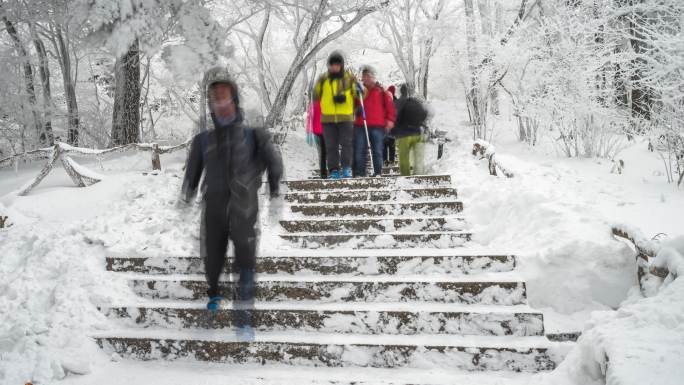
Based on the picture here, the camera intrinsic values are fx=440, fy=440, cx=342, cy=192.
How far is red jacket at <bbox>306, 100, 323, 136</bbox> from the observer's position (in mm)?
7035

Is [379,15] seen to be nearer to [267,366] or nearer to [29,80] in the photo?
[29,80]

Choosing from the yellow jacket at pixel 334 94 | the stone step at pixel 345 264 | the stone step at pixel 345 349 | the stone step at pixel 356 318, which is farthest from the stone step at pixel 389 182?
the stone step at pixel 345 349

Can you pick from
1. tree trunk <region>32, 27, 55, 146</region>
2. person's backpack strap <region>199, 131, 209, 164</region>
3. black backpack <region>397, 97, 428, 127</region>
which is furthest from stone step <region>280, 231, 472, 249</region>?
tree trunk <region>32, 27, 55, 146</region>

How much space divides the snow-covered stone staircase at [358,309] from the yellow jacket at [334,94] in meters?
2.23

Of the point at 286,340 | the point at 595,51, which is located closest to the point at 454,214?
the point at 286,340

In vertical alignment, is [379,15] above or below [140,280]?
above

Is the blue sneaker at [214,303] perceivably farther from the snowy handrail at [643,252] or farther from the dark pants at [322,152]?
the dark pants at [322,152]

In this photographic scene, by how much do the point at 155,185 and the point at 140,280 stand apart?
2260 millimetres

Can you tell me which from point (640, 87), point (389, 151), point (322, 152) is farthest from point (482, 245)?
point (389, 151)

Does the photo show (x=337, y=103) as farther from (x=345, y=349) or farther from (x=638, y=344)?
(x=638, y=344)

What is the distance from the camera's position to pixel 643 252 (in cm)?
337

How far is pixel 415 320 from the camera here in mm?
3615

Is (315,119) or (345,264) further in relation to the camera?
(315,119)

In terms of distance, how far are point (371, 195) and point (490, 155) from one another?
189cm
